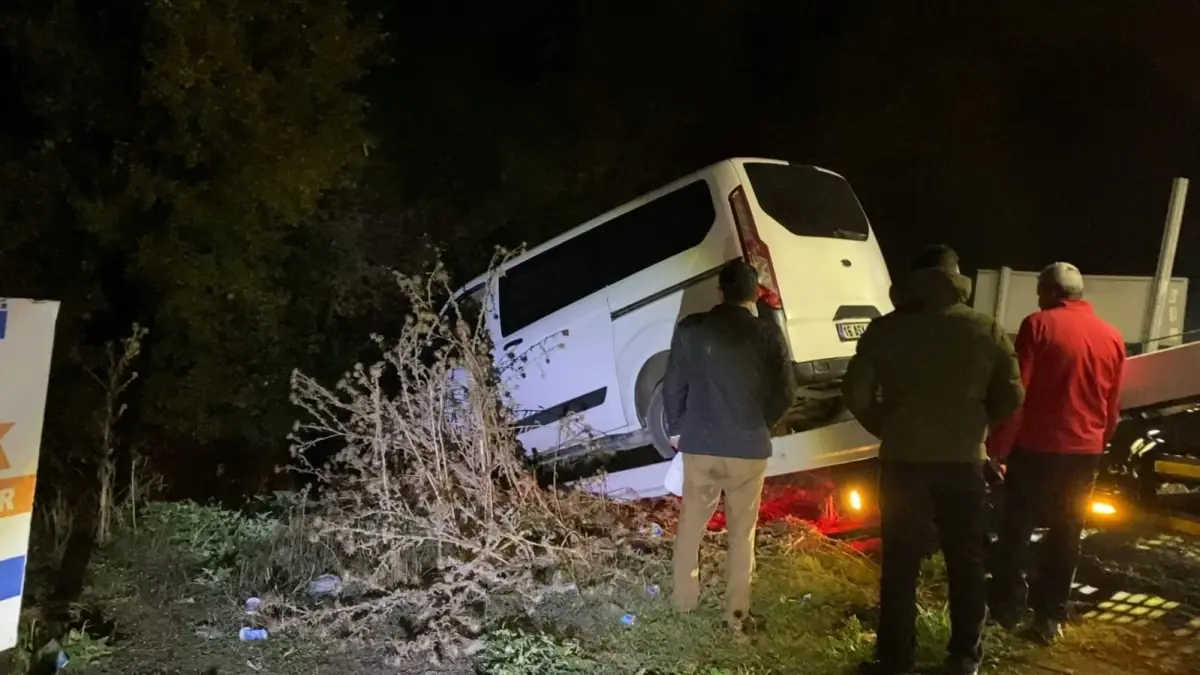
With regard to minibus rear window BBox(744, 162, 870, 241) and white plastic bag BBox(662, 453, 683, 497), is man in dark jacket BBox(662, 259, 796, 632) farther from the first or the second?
minibus rear window BBox(744, 162, 870, 241)

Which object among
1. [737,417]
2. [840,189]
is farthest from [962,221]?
[737,417]

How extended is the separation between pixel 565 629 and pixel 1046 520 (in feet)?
8.05

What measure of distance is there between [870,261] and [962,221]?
878 centimetres

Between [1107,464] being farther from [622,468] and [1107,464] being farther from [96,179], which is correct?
[96,179]

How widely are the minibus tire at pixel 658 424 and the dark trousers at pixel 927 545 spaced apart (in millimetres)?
2314

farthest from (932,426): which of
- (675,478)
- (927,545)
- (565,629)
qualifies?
(565,629)

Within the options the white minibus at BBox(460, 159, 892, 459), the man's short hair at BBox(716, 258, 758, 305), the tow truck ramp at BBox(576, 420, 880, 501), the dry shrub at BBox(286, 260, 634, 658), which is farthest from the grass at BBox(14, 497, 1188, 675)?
the man's short hair at BBox(716, 258, 758, 305)

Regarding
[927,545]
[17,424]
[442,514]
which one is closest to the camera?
[17,424]

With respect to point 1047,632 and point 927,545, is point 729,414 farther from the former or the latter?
point 1047,632

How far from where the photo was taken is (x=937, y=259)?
4.36 meters

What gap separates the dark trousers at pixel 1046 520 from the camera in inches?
189

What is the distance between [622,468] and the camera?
22.2 ft

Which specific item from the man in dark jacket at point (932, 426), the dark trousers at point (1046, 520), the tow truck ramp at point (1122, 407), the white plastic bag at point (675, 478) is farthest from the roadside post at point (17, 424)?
the dark trousers at point (1046, 520)

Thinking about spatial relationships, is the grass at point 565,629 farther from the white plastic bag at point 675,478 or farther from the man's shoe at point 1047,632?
the white plastic bag at point 675,478
